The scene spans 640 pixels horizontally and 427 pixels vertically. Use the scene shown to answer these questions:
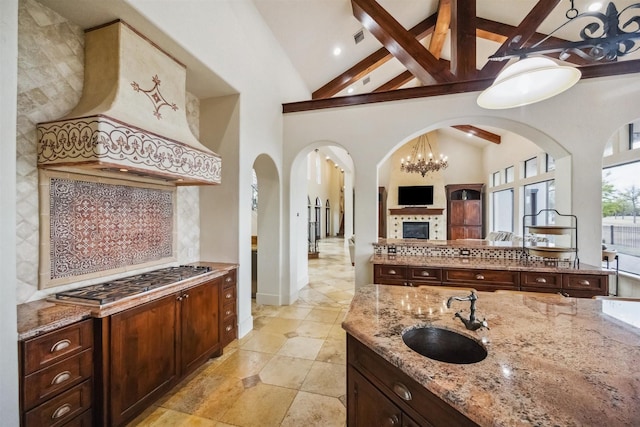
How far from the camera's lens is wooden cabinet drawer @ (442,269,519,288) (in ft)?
10.4

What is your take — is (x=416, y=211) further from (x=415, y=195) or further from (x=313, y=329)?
(x=313, y=329)

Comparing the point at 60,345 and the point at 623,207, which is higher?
the point at 623,207

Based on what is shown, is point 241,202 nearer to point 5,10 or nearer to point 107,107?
point 107,107

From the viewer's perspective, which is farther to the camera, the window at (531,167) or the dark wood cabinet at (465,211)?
the dark wood cabinet at (465,211)

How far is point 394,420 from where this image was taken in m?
1.14

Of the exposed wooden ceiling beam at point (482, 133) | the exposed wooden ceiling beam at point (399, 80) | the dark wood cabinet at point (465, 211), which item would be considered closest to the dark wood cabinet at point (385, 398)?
the exposed wooden ceiling beam at point (399, 80)

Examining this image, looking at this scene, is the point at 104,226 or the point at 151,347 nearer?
the point at 151,347

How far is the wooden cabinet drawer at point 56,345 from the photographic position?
1406 mm

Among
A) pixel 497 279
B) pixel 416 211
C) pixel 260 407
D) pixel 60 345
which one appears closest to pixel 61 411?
pixel 60 345

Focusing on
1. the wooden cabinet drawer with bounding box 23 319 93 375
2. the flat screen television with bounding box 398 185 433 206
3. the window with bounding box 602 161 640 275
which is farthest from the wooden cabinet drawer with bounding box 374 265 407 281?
the flat screen television with bounding box 398 185 433 206

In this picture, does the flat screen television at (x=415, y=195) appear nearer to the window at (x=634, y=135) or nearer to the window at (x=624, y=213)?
the window at (x=624, y=213)

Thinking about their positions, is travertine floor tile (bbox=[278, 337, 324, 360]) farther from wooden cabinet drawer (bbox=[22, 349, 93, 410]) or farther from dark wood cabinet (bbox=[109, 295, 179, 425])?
wooden cabinet drawer (bbox=[22, 349, 93, 410])

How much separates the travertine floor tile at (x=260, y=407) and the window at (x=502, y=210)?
808 centimetres

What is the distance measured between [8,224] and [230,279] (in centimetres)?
198
